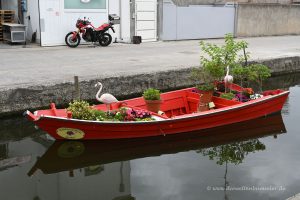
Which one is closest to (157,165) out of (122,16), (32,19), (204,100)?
(204,100)

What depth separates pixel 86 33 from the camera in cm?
1608

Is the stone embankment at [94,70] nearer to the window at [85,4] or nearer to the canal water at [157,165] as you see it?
the canal water at [157,165]

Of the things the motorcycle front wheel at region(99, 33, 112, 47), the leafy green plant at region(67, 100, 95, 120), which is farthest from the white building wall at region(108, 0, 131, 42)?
the leafy green plant at region(67, 100, 95, 120)

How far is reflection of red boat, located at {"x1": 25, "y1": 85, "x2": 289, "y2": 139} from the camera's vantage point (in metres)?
7.39

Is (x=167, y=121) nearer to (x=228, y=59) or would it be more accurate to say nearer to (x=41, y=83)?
(x=228, y=59)

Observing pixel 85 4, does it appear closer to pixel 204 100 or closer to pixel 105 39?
pixel 105 39

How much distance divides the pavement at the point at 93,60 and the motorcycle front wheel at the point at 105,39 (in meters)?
0.25

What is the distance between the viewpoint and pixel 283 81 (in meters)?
14.1

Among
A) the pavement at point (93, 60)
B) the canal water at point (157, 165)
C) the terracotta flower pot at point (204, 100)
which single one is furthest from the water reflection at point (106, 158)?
the pavement at point (93, 60)

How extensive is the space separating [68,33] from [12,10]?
114 inches

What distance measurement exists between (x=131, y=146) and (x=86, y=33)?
8942 mm

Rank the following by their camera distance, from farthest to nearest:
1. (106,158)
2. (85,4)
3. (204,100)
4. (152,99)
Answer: (85,4), (204,100), (152,99), (106,158)

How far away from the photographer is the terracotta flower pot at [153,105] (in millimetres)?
8359

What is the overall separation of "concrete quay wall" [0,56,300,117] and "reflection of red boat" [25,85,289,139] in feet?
5.89
